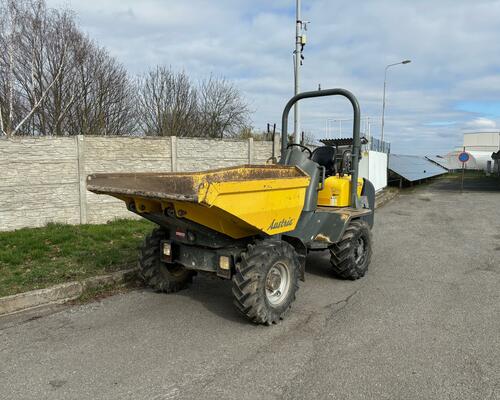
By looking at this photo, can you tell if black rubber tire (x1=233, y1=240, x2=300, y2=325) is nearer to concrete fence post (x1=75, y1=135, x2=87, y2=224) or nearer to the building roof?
concrete fence post (x1=75, y1=135, x2=87, y2=224)

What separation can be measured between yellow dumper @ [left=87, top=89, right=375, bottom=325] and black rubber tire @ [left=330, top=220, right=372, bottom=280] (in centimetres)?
1

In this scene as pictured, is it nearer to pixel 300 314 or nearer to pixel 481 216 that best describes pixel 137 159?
pixel 300 314

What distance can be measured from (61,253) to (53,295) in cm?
166

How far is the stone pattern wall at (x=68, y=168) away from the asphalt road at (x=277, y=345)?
391cm

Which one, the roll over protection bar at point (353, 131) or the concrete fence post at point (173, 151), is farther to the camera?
the concrete fence post at point (173, 151)

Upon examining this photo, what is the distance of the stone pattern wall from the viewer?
7914mm

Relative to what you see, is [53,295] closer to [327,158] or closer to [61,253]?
[61,253]

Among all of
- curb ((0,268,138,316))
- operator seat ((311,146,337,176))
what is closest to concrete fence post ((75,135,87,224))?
curb ((0,268,138,316))

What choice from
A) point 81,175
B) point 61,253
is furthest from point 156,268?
point 81,175

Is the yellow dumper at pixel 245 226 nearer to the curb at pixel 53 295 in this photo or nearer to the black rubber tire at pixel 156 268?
the black rubber tire at pixel 156 268

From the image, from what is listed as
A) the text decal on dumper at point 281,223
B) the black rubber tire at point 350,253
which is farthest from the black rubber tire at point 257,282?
the black rubber tire at point 350,253

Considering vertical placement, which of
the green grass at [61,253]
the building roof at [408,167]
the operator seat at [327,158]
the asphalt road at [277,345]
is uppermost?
the operator seat at [327,158]

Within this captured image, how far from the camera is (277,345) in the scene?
157 inches

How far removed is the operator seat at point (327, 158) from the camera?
20.6 ft
